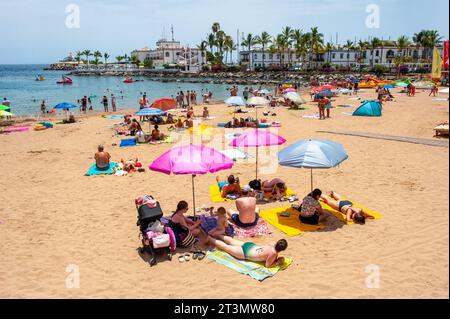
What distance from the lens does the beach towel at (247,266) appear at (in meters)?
5.50

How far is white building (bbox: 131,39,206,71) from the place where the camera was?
108 meters

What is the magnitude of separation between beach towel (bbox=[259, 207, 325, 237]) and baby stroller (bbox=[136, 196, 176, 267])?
2290mm

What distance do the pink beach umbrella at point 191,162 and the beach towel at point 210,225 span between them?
47.2 inches

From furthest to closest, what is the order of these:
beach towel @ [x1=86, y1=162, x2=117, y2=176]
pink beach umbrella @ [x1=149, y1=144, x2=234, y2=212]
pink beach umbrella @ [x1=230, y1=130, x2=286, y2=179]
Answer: beach towel @ [x1=86, y1=162, x2=117, y2=176], pink beach umbrella @ [x1=230, y1=130, x2=286, y2=179], pink beach umbrella @ [x1=149, y1=144, x2=234, y2=212]

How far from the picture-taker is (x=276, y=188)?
28.5 feet

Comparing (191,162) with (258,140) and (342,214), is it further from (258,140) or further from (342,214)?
(342,214)

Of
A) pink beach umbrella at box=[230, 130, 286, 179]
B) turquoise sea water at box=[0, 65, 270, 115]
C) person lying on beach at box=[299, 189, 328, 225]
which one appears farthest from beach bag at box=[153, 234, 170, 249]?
turquoise sea water at box=[0, 65, 270, 115]

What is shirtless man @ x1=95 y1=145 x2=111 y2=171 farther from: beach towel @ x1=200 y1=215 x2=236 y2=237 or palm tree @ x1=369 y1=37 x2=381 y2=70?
palm tree @ x1=369 y1=37 x2=381 y2=70

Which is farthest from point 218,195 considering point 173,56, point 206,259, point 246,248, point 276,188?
point 173,56

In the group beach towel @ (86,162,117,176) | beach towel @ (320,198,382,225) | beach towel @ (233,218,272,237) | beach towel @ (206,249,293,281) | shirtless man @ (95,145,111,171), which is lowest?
beach towel @ (206,249,293,281)

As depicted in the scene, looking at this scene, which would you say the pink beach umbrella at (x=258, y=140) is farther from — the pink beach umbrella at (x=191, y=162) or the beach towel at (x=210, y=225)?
the beach towel at (x=210, y=225)

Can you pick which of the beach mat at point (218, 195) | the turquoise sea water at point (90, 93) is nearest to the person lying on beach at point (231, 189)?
the beach mat at point (218, 195)
